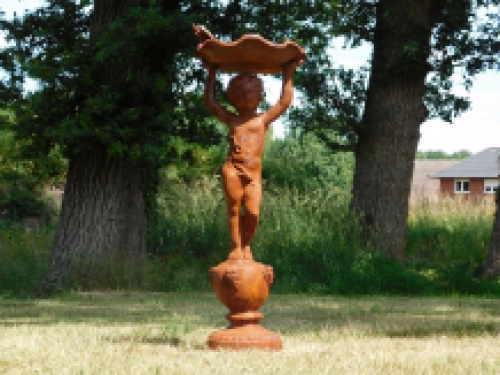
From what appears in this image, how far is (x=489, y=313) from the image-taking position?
29.3 feet

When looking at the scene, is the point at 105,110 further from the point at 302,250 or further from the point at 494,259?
the point at 494,259

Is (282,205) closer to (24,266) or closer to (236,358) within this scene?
(24,266)

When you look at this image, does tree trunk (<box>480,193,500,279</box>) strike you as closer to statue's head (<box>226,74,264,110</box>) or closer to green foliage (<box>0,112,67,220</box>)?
statue's head (<box>226,74,264,110</box>)

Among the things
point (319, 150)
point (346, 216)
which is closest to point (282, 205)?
point (346, 216)

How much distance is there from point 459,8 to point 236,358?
9953mm

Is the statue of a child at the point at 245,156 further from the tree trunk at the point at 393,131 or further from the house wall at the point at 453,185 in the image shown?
the house wall at the point at 453,185

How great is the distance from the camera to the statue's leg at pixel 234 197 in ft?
19.8

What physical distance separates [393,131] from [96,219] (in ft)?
16.0

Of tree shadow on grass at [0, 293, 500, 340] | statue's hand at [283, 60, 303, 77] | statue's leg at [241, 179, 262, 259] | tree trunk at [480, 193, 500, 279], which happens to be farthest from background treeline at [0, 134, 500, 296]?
statue's hand at [283, 60, 303, 77]

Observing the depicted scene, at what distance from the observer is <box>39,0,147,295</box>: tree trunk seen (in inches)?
477

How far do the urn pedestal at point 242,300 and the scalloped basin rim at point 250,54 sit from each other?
1.40m

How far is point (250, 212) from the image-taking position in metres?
6.09

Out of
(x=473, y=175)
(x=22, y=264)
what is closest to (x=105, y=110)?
(x=22, y=264)

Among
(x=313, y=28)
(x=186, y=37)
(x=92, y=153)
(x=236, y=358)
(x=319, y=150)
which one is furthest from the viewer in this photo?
(x=319, y=150)
